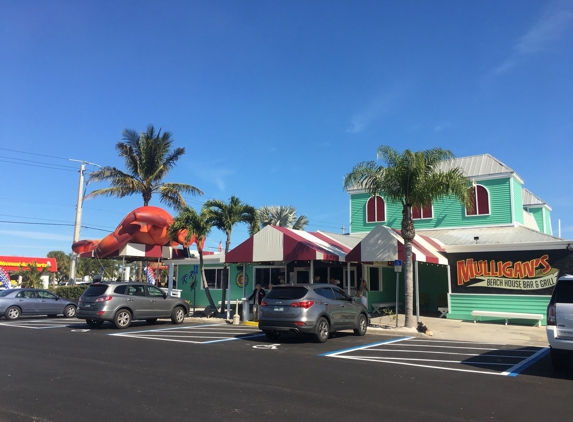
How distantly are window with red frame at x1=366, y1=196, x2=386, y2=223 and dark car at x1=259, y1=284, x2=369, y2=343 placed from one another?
44.9ft

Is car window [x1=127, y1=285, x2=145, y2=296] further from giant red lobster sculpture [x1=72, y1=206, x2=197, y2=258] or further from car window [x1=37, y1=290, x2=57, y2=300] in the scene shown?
giant red lobster sculpture [x1=72, y1=206, x2=197, y2=258]

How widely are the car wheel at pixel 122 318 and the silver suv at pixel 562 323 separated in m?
13.0

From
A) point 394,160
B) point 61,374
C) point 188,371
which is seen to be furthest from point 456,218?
point 61,374

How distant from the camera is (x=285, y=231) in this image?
19594 mm

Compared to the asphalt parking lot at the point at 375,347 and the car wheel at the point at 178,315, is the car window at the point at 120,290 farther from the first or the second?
the car wheel at the point at 178,315

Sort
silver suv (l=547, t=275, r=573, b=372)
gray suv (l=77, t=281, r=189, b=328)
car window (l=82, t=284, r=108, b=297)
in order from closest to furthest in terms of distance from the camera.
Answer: silver suv (l=547, t=275, r=573, b=372) < gray suv (l=77, t=281, r=189, b=328) < car window (l=82, t=284, r=108, b=297)

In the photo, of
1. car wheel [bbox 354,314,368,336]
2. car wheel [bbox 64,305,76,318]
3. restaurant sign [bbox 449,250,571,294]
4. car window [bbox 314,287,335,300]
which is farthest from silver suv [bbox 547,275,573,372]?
car wheel [bbox 64,305,76,318]

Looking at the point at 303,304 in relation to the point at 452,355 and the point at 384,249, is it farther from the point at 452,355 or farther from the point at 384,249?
the point at 384,249

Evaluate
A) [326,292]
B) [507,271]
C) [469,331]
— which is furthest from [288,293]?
[507,271]

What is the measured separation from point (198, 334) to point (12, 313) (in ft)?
34.6

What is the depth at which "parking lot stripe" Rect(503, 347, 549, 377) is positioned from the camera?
8.82 meters

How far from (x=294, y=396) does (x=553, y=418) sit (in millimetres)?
3328

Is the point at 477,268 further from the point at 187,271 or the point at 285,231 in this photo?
the point at 187,271

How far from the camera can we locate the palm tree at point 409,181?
633 inches
